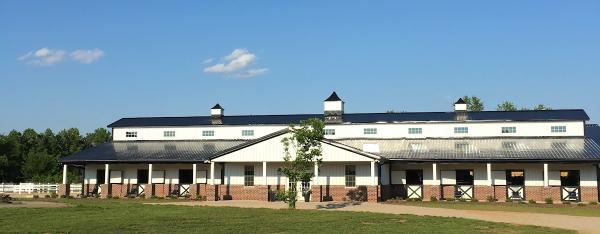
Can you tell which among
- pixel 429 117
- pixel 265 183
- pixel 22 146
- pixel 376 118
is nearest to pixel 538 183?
pixel 429 117

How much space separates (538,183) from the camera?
37562 millimetres

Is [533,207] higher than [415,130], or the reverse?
[415,130]

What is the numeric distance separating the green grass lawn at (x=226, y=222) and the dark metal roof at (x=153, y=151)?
13863 millimetres

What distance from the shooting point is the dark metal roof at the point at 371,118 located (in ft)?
136

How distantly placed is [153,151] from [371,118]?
15.5 meters

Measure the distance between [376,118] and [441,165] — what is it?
6.94 metres

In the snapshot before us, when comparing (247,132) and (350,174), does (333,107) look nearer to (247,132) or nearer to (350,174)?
(247,132)

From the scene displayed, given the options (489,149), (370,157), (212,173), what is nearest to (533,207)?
(489,149)

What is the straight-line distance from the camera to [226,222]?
21578 millimetres

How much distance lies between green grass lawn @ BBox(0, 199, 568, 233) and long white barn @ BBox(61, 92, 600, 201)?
1109 centimetres

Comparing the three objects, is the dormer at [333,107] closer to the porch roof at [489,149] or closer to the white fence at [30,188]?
the porch roof at [489,149]

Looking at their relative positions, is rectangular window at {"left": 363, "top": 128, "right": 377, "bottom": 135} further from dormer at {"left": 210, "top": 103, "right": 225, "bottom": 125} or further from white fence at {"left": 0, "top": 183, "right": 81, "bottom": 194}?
white fence at {"left": 0, "top": 183, "right": 81, "bottom": 194}

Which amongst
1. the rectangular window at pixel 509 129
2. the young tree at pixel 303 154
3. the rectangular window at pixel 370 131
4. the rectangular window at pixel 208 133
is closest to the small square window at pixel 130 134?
the rectangular window at pixel 208 133

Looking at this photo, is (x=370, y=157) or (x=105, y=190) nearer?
(x=370, y=157)
